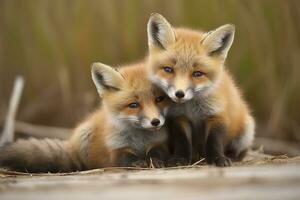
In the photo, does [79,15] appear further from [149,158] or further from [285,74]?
[149,158]

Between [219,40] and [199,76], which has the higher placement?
[219,40]

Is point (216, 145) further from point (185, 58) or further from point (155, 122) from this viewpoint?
point (185, 58)

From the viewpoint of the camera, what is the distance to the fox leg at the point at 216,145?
4133 millimetres

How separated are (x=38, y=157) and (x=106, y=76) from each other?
2.51 feet

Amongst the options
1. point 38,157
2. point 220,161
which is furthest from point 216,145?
point 38,157

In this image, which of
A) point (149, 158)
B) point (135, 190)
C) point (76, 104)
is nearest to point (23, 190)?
point (135, 190)

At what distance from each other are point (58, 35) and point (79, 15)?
34 centimetres

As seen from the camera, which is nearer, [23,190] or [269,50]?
[23,190]

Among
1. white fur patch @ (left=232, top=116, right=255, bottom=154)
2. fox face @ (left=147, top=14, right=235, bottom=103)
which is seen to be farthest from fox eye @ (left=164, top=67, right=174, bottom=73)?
white fur patch @ (left=232, top=116, right=255, bottom=154)

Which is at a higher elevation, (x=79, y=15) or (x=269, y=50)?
(x=79, y=15)

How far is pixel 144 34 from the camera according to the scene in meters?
6.87

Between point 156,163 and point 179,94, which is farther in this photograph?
point 156,163

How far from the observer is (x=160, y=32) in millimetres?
4371

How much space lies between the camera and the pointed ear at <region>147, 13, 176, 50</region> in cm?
433
